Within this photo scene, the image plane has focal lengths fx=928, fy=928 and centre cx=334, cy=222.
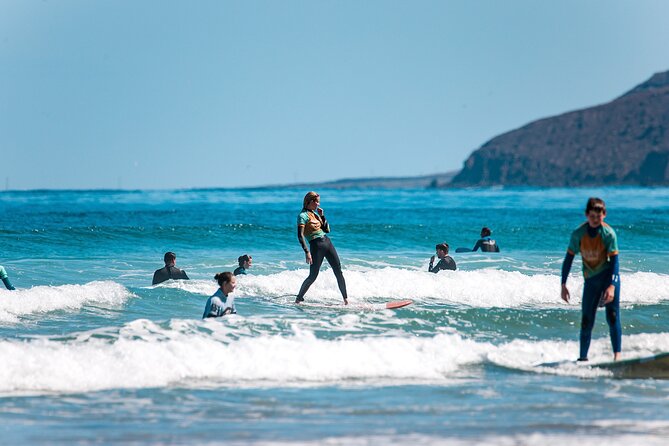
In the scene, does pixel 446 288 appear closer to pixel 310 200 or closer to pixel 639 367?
pixel 310 200

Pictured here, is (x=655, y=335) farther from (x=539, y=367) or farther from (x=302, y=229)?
(x=302, y=229)

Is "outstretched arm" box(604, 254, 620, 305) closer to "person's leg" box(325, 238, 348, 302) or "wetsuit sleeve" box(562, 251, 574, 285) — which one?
"wetsuit sleeve" box(562, 251, 574, 285)

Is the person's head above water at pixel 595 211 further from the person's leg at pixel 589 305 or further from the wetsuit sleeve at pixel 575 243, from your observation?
the person's leg at pixel 589 305

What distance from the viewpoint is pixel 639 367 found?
9.88 metres

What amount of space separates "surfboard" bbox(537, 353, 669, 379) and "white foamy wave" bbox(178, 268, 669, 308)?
5909 millimetres

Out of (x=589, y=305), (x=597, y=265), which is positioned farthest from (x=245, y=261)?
(x=597, y=265)

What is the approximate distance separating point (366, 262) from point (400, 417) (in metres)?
15.2

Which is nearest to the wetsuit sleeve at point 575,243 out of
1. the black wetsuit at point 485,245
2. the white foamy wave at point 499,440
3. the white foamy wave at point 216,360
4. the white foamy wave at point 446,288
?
the white foamy wave at point 216,360

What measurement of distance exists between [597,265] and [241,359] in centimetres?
393

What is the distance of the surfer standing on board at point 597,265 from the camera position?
963 centimetres

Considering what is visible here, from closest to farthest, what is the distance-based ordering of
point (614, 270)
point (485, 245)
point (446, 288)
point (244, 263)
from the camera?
point (614, 270) → point (446, 288) → point (244, 263) → point (485, 245)

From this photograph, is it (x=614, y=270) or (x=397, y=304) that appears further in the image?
(x=397, y=304)

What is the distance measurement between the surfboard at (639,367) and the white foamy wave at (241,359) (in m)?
0.12

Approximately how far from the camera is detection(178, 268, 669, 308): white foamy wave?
16.3m
